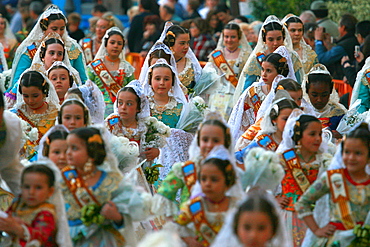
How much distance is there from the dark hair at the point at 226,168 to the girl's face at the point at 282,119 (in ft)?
5.22

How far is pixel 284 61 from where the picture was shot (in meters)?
10.1

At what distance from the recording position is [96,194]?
630 centimetres

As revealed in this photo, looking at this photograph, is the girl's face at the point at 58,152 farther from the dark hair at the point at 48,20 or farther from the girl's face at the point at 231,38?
the girl's face at the point at 231,38

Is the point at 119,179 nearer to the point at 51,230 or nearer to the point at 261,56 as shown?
the point at 51,230

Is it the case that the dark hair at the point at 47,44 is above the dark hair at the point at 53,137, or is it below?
above

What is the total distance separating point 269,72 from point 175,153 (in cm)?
145

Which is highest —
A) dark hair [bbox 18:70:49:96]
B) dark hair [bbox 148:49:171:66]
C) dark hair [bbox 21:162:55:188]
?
dark hair [bbox 148:49:171:66]

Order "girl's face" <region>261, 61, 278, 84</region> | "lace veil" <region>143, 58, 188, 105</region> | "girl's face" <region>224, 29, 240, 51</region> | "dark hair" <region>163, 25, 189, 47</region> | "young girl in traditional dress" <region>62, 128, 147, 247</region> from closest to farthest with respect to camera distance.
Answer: "young girl in traditional dress" <region>62, 128, 147, 247</region> → "lace veil" <region>143, 58, 188, 105</region> → "girl's face" <region>261, 61, 278, 84</region> → "dark hair" <region>163, 25, 189, 47</region> → "girl's face" <region>224, 29, 240, 51</region>

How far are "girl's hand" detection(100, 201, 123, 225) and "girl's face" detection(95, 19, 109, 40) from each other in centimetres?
857

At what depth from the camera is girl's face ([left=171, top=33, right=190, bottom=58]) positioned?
36.8ft

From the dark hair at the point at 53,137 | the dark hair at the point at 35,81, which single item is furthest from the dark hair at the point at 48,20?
the dark hair at the point at 53,137

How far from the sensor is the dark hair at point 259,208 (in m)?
5.32

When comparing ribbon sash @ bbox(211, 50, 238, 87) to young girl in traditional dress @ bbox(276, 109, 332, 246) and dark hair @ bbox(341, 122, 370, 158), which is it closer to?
young girl in traditional dress @ bbox(276, 109, 332, 246)

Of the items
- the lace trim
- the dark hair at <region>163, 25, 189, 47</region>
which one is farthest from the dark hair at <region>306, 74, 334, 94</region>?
the dark hair at <region>163, 25, 189, 47</region>
